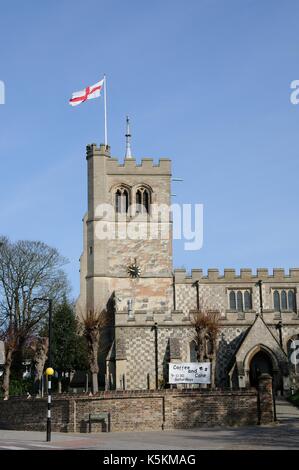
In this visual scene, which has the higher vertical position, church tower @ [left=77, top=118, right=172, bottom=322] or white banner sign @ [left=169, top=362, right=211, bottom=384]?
church tower @ [left=77, top=118, right=172, bottom=322]

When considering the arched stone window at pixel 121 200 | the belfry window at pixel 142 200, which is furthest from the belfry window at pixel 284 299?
the arched stone window at pixel 121 200

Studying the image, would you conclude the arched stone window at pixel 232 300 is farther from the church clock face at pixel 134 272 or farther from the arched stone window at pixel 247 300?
the church clock face at pixel 134 272

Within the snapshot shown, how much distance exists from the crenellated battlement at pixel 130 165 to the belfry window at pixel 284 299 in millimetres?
12931

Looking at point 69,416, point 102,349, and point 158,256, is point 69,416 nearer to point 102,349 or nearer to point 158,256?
point 102,349

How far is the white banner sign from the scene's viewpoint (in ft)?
117

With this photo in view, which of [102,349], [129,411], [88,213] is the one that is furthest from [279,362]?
[88,213]

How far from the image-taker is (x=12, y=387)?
4953 cm

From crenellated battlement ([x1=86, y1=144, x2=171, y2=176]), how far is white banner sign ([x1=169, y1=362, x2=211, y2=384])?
2668 cm

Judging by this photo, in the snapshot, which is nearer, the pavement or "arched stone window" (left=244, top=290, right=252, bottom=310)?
the pavement

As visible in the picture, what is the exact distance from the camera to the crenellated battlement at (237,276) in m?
57.8

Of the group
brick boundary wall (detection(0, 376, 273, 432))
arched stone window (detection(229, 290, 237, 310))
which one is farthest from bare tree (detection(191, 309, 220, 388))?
arched stone window (detection(229, 290, 237, 310))

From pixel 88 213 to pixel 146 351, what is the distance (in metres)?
14.4

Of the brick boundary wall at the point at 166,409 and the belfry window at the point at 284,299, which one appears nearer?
the brick boundary wall at the point at 166,409

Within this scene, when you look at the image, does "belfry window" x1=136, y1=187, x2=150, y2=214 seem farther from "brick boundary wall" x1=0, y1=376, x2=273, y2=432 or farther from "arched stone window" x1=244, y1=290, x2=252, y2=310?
"brick boundary wall" x1=0, y1=376, x2=273, y2=432
